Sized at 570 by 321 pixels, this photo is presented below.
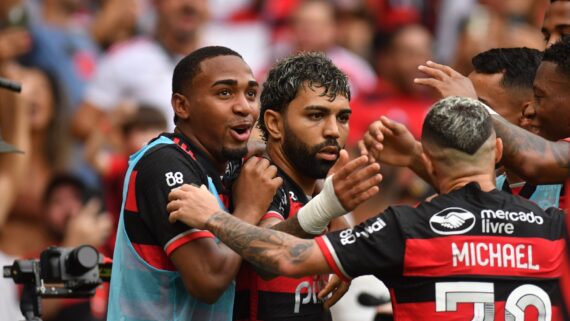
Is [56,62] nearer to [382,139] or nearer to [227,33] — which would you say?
[227,33]

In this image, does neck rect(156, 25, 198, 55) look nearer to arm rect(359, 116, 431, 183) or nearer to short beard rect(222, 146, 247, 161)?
arm rect(359, 116, 431, 183)

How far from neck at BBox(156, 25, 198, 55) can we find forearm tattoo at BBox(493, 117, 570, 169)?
20.1 ft

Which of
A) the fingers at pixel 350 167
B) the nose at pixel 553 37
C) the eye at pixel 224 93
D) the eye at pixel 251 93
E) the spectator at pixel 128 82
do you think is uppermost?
the spectator at pixel 128 82

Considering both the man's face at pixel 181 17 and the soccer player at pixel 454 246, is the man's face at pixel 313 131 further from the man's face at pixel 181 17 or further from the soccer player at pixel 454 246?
the man's face at pixel 181 17

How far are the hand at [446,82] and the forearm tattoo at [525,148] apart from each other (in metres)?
0.22

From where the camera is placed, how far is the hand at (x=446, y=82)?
5.94 metres

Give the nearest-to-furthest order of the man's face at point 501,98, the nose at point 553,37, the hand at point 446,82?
the hand at point 446,82 → the man's face at point 501,98 → the nose at point 553,37

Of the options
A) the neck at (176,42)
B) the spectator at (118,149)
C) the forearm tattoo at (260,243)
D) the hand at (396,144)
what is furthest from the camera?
the neck at (176,42)

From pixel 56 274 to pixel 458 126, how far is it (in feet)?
8.06

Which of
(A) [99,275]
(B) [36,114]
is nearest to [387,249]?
(A) [99,275]

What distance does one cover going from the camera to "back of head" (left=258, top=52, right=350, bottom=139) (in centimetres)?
625

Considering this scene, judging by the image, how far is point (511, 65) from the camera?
6891mm

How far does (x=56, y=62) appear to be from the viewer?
37.2 feet

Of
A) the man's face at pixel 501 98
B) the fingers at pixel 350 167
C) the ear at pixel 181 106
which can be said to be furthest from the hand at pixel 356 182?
the man's face at pixel 501 98
